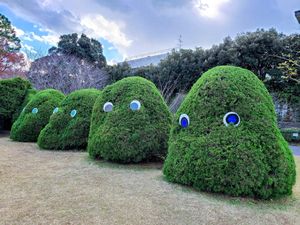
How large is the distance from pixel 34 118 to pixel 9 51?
10.7 m

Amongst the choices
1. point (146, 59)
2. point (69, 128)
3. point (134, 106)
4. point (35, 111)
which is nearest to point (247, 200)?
point (134, 106)

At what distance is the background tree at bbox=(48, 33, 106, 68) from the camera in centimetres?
2447

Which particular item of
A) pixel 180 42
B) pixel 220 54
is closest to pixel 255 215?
pixel 220 54

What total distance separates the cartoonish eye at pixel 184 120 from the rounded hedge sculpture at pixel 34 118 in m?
7.22

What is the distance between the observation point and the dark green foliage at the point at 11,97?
12.7 metres

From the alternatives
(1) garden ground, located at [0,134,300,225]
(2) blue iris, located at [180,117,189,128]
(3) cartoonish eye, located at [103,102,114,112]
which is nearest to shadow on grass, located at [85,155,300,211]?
(1) garden ground, located at [0,134,300,225]

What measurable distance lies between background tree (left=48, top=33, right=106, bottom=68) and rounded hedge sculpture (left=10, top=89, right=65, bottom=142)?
48.0 feet

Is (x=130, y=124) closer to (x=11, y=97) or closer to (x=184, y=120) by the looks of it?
(x=184, y=120)

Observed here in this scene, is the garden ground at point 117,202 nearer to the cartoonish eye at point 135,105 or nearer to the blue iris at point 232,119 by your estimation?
the blue iris at point 232,119

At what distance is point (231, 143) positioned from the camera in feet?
13.1

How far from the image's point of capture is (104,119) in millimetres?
6766

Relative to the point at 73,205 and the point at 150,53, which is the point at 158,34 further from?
the point at 150,53

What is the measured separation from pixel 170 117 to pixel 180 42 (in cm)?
2006

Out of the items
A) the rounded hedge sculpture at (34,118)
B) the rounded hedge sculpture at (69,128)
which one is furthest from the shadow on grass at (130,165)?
the rounded hedge sculpture at (34,118)
